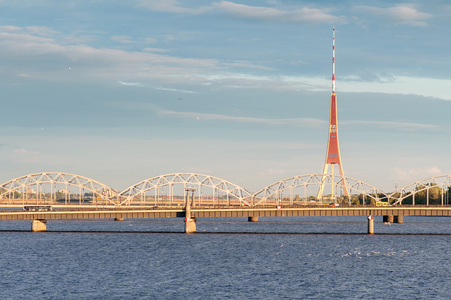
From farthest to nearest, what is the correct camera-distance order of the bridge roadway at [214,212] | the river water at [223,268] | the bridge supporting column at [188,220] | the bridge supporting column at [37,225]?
the bridge supporting column at [37,225] < the bridge roadway at [214,212] < the bridge supporting column at [188,220] < the river water at [223,268]

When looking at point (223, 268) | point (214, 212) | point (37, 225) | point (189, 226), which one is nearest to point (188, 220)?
point (189, 226)

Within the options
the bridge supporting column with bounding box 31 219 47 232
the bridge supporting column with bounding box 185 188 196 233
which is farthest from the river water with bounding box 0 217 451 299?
the bridge supporting column with bounding box 31 219 47 232

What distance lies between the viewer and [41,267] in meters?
107

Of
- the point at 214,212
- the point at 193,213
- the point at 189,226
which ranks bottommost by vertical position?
the point at 189,226

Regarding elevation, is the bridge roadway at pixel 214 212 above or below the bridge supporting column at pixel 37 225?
above

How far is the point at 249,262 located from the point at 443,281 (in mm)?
31328

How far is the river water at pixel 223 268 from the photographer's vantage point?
3307 inches

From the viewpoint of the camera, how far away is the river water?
276 ft

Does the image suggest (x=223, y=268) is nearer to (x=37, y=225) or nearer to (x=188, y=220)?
(x=188, y=220)

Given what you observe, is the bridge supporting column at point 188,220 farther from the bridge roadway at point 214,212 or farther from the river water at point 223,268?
the river water at point 223,268

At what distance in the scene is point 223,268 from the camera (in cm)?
10712

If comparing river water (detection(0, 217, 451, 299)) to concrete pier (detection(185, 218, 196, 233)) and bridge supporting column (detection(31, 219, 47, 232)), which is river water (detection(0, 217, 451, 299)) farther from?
bridge supporting column (detection(31, 219, 47, 232))

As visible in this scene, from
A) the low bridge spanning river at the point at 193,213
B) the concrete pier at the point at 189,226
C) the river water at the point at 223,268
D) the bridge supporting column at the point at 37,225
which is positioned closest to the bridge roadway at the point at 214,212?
the low bridge spanning river at the point at 193,213

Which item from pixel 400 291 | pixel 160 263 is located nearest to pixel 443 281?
pixel 400 291
